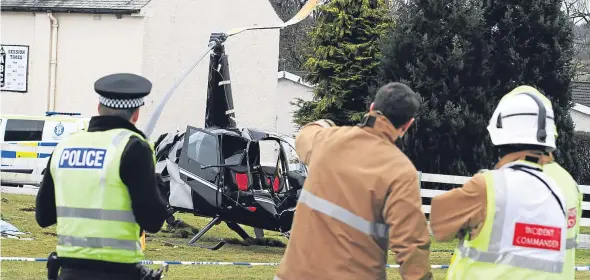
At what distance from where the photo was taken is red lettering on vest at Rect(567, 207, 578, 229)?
4.98m

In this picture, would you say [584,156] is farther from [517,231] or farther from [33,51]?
[517,231]

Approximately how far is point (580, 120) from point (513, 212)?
1159 inches

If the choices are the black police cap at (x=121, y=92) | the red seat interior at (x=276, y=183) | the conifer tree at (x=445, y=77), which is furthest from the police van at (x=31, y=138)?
the black police cap at (x=121, y=92)

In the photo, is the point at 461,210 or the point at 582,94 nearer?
the point at 461,210

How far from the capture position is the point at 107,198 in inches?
206

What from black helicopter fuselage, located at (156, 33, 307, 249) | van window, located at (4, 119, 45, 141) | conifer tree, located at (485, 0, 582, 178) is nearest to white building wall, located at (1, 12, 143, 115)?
van window, located at (4, 119, 45, 141)

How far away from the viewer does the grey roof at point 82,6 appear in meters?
31.0

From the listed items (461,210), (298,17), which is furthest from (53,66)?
(461,210)

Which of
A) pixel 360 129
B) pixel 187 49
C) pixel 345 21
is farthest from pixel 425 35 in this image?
pixel 360 129

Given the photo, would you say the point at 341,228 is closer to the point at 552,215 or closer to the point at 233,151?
the point at 552,215

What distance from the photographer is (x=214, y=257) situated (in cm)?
1485

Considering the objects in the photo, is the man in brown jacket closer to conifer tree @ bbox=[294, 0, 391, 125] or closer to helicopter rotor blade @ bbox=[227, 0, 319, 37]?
helicopter rotor blade @ bbox=[227, 0, 319, 37]

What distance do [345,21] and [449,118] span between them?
772cm

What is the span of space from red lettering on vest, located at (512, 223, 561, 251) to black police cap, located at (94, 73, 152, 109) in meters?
2.08
